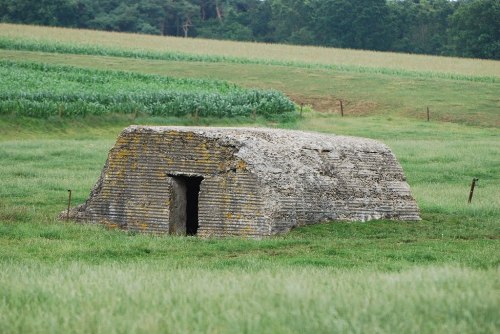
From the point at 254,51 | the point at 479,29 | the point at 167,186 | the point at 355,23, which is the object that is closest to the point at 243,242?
the point at 167,186

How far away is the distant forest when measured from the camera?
105125mm

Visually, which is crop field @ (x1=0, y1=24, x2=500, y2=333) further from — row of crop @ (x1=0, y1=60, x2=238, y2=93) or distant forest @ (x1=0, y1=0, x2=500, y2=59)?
distant forest @ (x1=0, y1=0, x2=500, y2=59)

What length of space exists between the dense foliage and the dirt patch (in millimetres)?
4753

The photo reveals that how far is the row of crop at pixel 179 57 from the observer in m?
73.2

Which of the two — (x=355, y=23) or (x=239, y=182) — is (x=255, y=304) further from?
(x=355, y=23)

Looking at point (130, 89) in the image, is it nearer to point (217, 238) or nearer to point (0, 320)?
point (217, 238)

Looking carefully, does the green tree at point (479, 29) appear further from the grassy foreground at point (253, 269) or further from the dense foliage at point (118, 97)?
the grassy foreground at point (253, 269)

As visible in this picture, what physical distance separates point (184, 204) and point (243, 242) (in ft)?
9.15

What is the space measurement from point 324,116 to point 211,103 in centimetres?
693

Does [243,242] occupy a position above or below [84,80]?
above

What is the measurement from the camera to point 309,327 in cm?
855

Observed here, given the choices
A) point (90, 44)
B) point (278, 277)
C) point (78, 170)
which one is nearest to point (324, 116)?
point (78, 170)

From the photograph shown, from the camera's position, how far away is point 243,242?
58.5ft

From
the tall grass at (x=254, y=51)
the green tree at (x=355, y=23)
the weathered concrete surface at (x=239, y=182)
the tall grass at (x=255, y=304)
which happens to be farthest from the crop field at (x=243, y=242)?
the green tree at (x=355, y=23)
